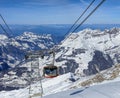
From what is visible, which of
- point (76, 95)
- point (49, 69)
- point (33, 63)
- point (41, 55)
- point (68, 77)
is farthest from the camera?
point (68, 77)

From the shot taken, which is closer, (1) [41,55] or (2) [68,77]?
(1) [41,55]

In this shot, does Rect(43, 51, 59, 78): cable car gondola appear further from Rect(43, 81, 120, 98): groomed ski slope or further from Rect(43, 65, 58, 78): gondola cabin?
Rect(43, 81, 120, 98): groomed ski slope

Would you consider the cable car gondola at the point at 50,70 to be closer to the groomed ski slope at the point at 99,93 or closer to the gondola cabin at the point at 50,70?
the gondola cabin at the point at 50,70

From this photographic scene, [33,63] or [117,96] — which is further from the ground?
[33,63]

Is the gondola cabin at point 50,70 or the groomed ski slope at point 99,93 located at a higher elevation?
the gondola cabin at point 50,70

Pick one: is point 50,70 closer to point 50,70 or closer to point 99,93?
point 50,70

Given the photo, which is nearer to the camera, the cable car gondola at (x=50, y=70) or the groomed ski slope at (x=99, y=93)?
the groomed ski slope at (x=99, y=93)

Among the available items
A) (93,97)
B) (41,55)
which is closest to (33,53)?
(41,55)

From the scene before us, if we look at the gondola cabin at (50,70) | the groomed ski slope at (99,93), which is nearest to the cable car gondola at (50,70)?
the gondola cabin at (50,70)

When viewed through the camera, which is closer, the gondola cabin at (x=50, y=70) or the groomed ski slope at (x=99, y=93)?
the groomed ski slope at (x=99, y=93)

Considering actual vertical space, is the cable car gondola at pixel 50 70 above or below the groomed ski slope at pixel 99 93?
above

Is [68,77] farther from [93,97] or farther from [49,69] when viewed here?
[93,97]
